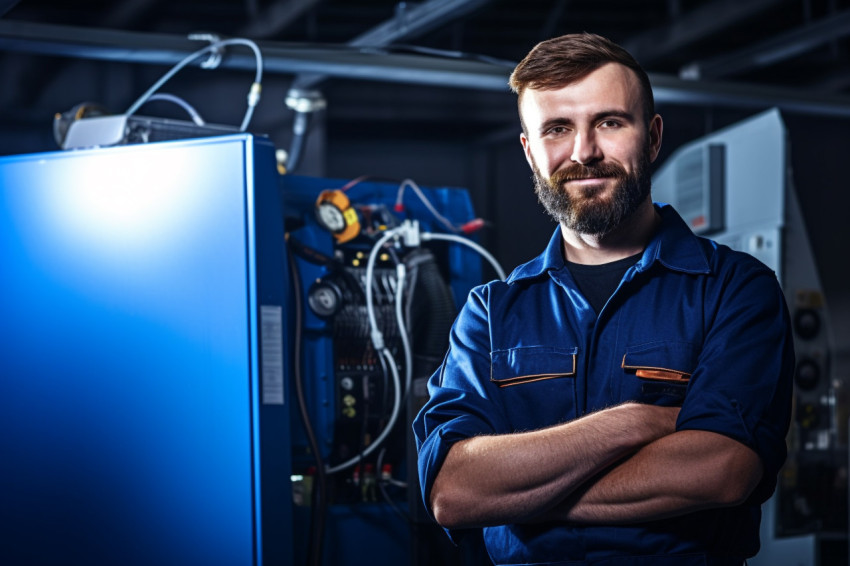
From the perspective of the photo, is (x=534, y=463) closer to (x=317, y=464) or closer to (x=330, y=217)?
(x=317, y=464)

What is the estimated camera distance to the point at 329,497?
3086 millimetres

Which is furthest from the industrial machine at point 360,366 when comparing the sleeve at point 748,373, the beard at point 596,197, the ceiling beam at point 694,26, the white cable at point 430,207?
the ceiling beam at point 694,26

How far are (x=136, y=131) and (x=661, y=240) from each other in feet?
5.92

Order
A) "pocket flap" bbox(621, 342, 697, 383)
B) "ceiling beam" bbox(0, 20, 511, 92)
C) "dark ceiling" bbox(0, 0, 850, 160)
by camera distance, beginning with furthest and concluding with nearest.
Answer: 1. "dark ceiling" bbox(0, 0, 850, 160)
2. "ceiling beam" bbox(0, 20, 511, 92)
3. "pocket flap" bbox(621, 342, 697, 383)

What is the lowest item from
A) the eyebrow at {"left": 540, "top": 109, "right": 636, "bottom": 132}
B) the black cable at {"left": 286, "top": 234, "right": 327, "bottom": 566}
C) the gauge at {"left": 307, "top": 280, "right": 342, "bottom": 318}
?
the black cable at {"left": 286, "top": 234, "right": 327, "bottom": 566}

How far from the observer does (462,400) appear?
1.89 m

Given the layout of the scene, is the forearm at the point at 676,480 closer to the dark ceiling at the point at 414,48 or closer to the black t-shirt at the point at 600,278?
the black t-shirt at the point at 600,278

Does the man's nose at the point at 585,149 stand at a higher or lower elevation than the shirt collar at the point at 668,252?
higher

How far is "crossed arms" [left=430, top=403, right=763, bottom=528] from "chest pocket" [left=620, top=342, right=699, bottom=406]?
4cm

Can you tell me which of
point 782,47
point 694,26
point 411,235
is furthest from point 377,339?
point 694,26

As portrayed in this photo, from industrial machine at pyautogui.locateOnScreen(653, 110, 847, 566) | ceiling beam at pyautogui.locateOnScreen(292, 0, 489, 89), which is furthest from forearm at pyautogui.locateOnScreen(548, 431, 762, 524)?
ceiling beam at pyautogui.locateOnScreen(292, 0, 489, 89)

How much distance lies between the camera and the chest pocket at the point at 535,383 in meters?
1.86

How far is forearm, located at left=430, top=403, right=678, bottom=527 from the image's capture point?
5.49ft

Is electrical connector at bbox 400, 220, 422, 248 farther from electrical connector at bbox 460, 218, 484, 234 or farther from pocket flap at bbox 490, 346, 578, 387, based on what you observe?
pocket flap at bbox 490, 346, 578, 387
